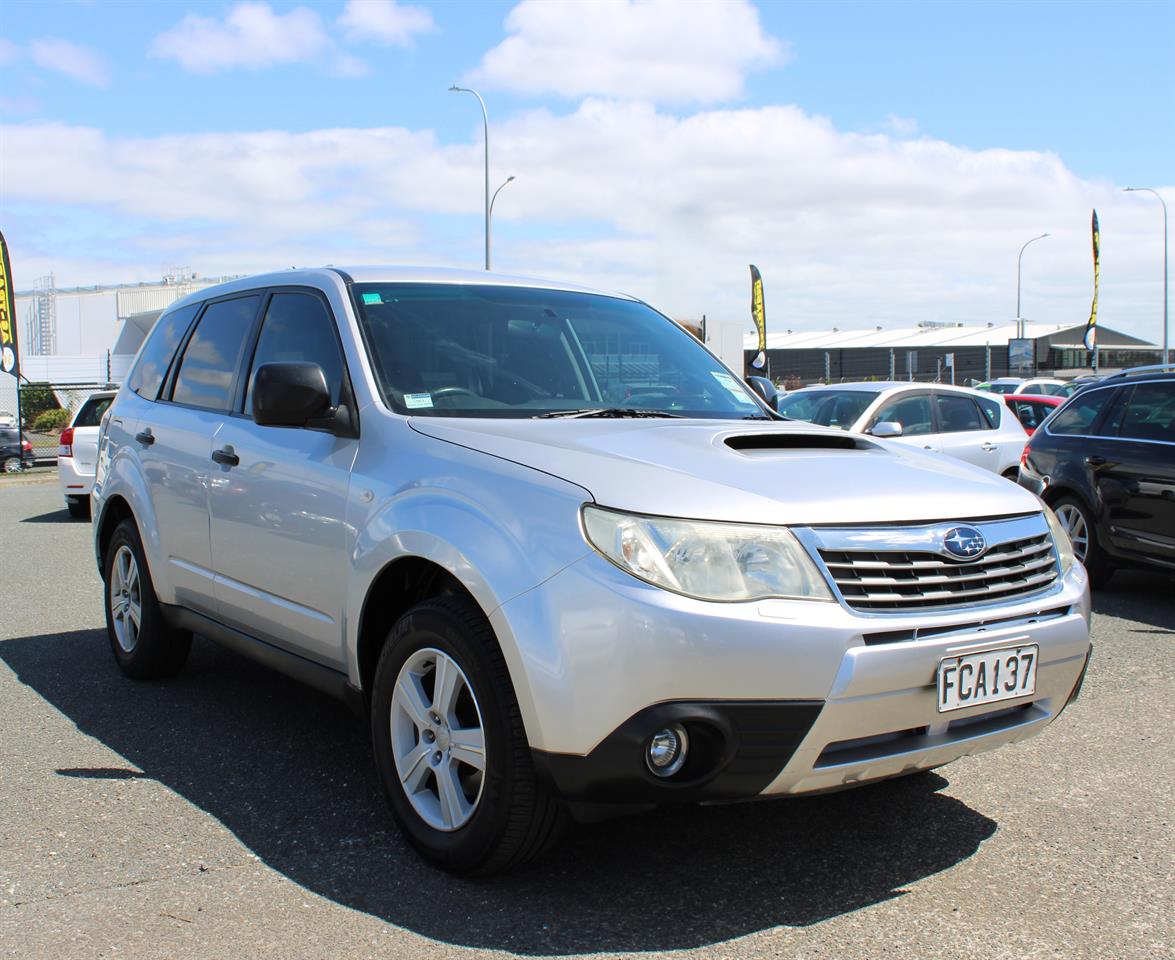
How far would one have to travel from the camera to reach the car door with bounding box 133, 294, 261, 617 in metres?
4.71

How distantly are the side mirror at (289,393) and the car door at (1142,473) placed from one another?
6059mm

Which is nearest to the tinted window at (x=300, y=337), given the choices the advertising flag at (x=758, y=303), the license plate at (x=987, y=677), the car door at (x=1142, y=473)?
the license plate at (x=987, y=677)

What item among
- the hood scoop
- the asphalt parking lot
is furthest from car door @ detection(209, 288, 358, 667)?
the hood scoop

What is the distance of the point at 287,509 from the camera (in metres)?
4.04

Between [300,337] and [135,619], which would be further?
[135,619]

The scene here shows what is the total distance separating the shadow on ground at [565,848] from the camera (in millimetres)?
3047

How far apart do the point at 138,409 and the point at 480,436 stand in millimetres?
2754

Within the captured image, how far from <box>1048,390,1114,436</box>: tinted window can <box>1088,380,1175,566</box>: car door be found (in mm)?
213

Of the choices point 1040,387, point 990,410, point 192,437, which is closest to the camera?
point 192,437

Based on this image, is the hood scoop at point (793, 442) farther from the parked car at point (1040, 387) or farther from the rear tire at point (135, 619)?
the parked car at point (1040, 387)

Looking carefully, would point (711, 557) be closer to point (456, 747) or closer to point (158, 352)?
point (456, 747)

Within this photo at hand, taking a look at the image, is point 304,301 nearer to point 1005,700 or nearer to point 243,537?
point 243,537

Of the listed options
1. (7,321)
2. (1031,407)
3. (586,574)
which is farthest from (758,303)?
(586,574)

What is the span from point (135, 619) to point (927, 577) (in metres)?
3.93
